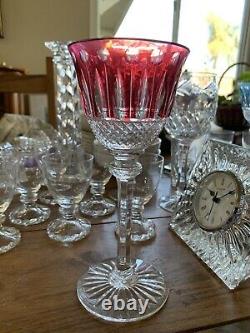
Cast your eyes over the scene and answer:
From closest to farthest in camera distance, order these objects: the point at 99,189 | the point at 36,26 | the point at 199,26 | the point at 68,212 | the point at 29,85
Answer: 1. the point at 68,212
2. the point at 99,189
3. the point at 29,85
4. the point at 36,26
5. the point at 199,26

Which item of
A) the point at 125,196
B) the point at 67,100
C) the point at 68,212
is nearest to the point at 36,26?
the point at 67,100

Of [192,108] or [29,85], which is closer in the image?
[192,108]

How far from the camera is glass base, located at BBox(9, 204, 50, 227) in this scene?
2.02ft

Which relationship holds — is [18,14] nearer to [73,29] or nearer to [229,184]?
[73,29]

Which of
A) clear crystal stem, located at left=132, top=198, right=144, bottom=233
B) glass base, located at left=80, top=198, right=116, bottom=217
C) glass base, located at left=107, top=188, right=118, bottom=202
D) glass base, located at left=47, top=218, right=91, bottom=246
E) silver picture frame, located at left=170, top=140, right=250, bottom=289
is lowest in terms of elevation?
glass base, located at left=107, top=188, right=118, bottom=202

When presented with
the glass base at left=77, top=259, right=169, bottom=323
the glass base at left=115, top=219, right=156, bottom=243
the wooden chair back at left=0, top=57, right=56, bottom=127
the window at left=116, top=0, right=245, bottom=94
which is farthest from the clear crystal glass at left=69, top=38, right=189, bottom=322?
the window at left=116, top=0, right=245, bottom=94

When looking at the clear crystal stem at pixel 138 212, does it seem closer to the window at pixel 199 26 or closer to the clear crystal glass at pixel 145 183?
the clear crystal glass at pixel 145 183

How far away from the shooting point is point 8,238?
1.82 feet

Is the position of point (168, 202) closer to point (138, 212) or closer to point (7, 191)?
point (138, 212)

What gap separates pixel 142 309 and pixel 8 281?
0.18m

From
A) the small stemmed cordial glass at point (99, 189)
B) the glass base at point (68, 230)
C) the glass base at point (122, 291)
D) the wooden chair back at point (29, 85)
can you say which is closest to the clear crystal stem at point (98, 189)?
the small stemmed cordial glass at point (99, 189)

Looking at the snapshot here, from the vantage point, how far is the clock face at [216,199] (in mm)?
478

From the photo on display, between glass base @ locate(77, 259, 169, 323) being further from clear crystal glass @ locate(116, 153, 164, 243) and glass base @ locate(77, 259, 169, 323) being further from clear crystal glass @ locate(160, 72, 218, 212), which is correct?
clear crystal glass @ locate(160, 72, 218, 212)

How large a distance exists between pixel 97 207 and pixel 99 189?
0.17ft
